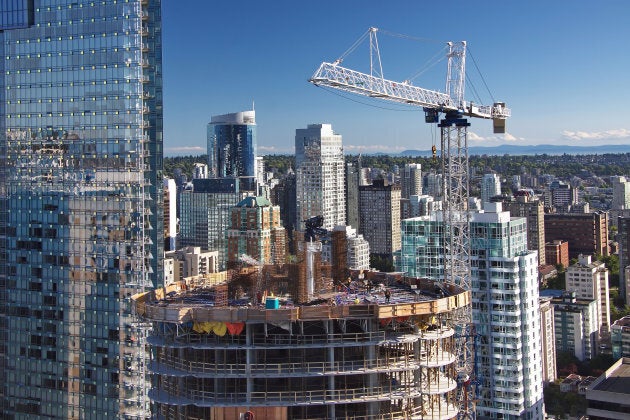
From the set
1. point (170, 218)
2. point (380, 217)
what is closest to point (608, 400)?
point (380, 217)

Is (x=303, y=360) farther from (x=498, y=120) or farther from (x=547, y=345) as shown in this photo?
(x=547, y=345)

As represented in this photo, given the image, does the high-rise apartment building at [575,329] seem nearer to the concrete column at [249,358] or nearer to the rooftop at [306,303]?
the rooftop at [306,303]

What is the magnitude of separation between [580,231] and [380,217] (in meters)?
42.2

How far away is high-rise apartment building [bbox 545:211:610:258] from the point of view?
169 m

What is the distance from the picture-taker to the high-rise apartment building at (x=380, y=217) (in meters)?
168

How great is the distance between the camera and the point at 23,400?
55.5 meters

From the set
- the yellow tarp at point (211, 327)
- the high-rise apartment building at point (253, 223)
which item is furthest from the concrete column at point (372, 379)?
the high-rise apartment building at point (253, 223)

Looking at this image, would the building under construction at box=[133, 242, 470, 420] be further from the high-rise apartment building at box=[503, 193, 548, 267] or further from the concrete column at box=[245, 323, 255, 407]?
the high-rise apartment building at box=[503, 193, 548, 267]

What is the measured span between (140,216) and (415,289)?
93.8ft

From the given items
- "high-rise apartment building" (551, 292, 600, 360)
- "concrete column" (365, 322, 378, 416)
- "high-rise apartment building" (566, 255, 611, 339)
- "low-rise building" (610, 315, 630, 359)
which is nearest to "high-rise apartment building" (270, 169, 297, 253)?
"high-rise apartment building" (566, 255, 611, 339)

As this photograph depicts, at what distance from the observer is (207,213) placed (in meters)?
170

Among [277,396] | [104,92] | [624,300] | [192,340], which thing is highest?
[104,92]

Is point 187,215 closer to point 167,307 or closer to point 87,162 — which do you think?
point 87,162

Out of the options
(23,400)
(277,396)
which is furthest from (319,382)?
(23,400)
